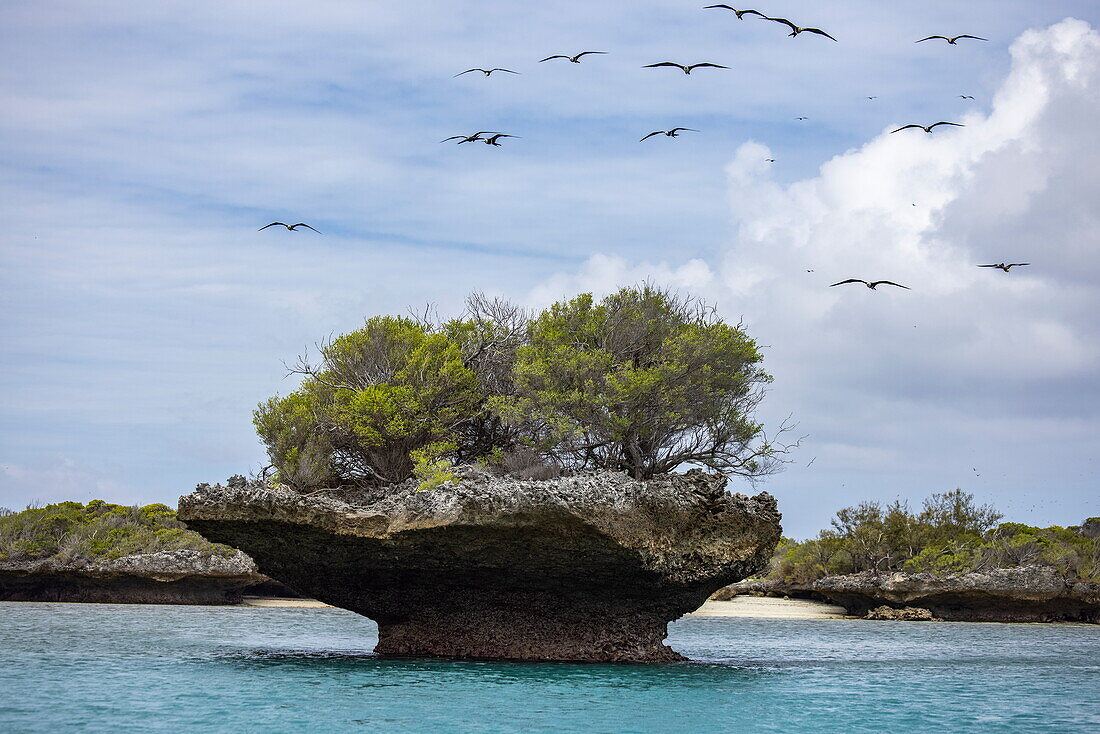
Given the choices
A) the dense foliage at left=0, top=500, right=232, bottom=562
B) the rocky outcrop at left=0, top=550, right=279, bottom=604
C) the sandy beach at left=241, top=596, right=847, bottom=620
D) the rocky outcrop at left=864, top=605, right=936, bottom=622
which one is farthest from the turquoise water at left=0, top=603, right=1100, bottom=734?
the sandy beach at left=241, top=596, right=847, bottom=620

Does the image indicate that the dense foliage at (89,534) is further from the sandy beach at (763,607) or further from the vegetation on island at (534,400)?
the vegetation on island at (534,400)

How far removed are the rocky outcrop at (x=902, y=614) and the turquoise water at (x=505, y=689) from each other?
21.2 m

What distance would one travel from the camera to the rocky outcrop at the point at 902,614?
5631 cm

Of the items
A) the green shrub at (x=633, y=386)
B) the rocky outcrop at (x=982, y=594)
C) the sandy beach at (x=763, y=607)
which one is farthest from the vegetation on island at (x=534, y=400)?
the sandy beach at (x=763, y=607)

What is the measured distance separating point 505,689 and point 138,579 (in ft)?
144

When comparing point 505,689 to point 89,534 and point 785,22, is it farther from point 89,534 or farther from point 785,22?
point 89,534

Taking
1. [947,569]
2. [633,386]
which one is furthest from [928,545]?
[633,386]

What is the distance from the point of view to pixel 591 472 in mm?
23875

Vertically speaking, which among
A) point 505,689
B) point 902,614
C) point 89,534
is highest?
point 89,534

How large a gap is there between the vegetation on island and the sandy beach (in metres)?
36.0

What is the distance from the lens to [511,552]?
867 inches

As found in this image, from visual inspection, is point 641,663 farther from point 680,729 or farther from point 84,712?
point 84,712

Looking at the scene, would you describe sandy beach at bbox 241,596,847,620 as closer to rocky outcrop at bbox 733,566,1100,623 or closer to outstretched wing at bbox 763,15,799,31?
rocky outcrop at bbox 733,566,1100,623

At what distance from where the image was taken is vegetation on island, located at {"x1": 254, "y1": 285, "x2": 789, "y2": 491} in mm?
25625
